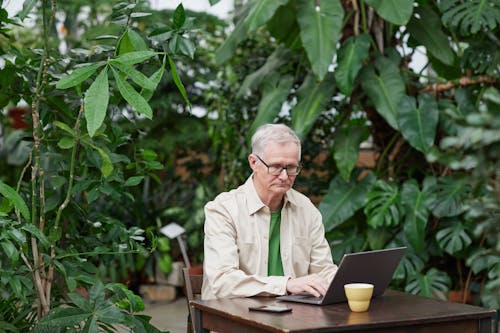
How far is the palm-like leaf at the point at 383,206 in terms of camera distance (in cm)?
560

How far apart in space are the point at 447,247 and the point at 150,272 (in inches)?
140

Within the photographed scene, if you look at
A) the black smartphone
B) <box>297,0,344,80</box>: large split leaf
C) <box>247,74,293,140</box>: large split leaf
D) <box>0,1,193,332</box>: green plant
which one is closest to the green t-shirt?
<box>0,1,193,332</box>: green plant

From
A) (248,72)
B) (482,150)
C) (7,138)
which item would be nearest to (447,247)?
(248,72)

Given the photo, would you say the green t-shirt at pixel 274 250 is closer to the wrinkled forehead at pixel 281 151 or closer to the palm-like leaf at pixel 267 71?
the wrinkled forehead at pixel 281 151

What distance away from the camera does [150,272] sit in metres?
8.26

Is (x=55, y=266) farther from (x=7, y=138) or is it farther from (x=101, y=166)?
(x=7, y=138)

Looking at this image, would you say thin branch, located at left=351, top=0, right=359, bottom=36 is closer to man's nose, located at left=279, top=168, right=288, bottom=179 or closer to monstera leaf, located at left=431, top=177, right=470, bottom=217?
monstera leaf, located at left=431, top=177, right=470, bottom=217

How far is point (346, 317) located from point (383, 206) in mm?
3285

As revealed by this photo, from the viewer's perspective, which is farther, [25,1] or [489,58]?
[489,58]

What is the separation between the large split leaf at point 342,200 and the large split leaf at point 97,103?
307cm

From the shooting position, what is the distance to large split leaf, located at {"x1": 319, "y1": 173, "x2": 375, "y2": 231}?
576 centimetres

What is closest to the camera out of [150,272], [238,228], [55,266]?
[238,228]

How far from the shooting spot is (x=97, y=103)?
2.83m

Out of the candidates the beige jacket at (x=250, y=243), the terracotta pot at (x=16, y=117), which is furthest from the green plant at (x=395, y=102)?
the terracotta pot at (x=16, y=117)
